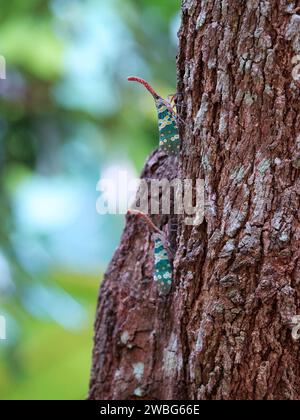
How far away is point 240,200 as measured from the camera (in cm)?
97

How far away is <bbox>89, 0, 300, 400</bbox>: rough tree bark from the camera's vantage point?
3.11 feet

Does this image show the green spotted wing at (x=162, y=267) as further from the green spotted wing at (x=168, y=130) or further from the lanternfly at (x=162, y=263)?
the green spotted wing at (x=168, y=130)

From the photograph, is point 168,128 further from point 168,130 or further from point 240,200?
point 240,200

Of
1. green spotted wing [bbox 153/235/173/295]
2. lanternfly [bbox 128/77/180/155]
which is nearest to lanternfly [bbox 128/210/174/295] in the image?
green spotted wing [bbox 153/235/173/295]

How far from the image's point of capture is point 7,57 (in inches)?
87.4

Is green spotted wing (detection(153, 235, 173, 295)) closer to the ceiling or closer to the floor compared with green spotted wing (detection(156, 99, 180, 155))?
closer to the floor

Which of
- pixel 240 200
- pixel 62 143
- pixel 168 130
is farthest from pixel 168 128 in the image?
pixel 62 143

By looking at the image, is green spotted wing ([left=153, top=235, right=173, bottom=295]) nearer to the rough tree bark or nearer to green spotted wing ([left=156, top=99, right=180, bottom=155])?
the rough tree bark

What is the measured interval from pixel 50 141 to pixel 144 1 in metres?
0.70

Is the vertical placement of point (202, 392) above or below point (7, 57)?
below

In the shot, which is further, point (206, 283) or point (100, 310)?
point (100, 310)

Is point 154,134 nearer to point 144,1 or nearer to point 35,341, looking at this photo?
point 144,1
